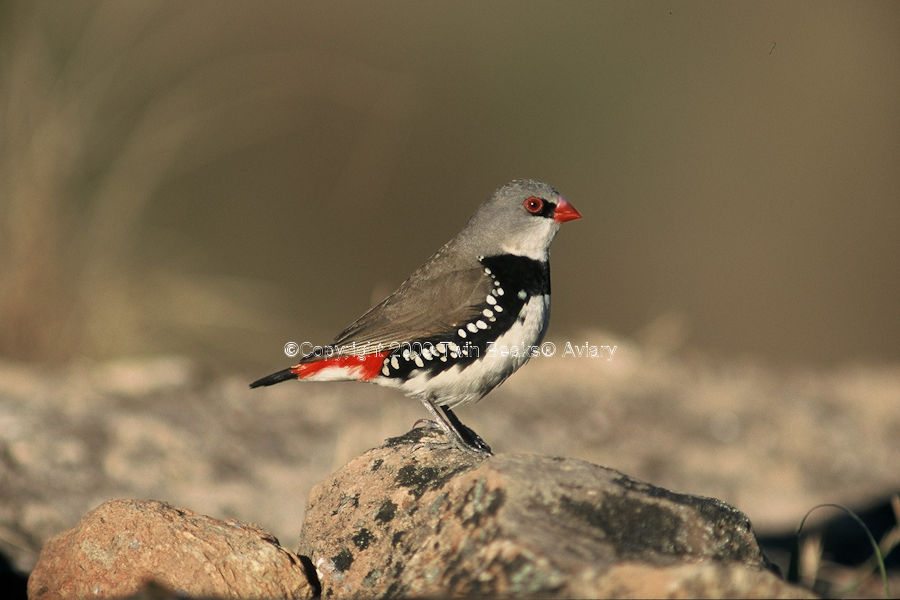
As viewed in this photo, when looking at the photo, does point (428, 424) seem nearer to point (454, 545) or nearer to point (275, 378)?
point (275, 378)

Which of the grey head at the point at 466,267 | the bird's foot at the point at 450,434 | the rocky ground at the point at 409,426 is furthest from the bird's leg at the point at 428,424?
the rocky ground at the point at 409,426

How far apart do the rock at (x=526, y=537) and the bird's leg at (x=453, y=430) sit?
622mm

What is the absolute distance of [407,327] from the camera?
15.9 ft

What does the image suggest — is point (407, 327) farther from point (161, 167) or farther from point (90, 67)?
point (90, 67)

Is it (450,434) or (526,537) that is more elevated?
(450,434)

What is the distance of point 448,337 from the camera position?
15.8ft

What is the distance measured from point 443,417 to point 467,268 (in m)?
0.74

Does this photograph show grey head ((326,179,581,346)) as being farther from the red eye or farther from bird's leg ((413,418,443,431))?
bird's leg ((413,418,443,431))

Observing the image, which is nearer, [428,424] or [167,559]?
[167,559]

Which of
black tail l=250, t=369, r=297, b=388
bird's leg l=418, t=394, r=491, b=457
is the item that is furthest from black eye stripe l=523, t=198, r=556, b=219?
black tail l=250, t=369, r=297, b=388

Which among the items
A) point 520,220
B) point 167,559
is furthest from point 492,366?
point 167,559

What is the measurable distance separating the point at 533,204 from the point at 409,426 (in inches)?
100

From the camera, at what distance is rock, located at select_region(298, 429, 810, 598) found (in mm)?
2711

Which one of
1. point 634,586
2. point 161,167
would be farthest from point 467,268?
point 161,167
